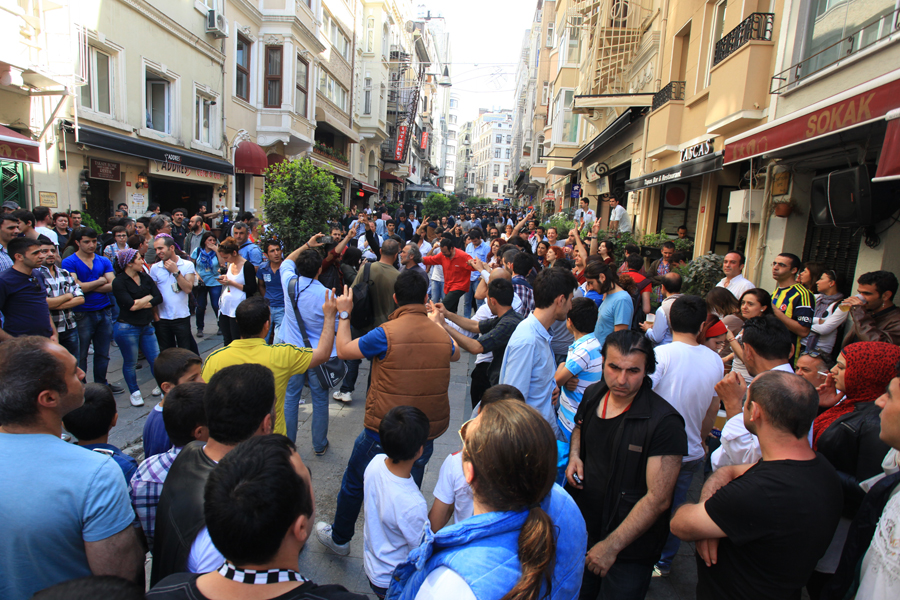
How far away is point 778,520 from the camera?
1.83 metres

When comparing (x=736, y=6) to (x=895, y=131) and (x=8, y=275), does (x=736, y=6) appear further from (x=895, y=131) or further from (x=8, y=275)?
(x=8, y=275)

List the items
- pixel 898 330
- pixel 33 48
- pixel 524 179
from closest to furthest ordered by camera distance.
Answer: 1. pixel 898 330
2. pixel 33 48
3. pixel 524 179

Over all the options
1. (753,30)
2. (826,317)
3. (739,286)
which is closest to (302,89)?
(753,30)

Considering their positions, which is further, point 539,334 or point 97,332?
point 97,332

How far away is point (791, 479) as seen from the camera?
1.84m

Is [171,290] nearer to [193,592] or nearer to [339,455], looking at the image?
[339,455]

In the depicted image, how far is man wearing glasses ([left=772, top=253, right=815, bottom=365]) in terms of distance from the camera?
4.83m

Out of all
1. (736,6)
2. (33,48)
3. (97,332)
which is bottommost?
(97,332)

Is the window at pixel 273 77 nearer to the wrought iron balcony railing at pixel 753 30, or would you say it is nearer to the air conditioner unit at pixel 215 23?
the air conditioner unit at pixel 215 23

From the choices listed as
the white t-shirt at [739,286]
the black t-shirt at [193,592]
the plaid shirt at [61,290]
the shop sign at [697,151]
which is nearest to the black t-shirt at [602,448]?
the black t-shirt at [193,592]

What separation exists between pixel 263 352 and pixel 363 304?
8.29ft

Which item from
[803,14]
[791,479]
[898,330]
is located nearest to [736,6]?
[803,14]

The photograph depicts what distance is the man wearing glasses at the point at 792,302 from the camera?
4.83 m

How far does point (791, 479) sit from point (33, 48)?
12.5m
